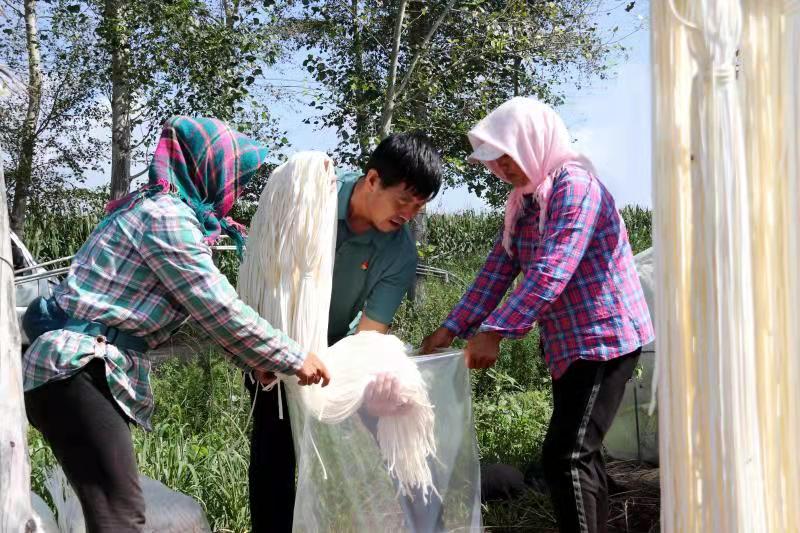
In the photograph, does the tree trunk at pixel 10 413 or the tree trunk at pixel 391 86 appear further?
the tree trunk at pixel 391 86

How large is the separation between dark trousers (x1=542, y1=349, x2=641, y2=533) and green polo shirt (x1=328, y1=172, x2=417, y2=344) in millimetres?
667

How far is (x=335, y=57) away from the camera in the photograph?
7.33 metres

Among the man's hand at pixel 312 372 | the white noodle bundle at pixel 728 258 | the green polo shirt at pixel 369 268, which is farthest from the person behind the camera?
the green polo shirt at pixel 369 268

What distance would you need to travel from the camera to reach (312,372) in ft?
7.68

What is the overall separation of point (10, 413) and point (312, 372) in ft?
3.06

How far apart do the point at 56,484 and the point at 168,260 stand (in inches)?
58.7

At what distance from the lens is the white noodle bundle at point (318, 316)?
2486mm

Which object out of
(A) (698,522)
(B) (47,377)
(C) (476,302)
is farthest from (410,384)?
(A) (698,522)

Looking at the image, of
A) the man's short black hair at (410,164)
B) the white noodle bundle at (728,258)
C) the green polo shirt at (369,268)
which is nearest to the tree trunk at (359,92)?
the green polo shirt at (369,268)

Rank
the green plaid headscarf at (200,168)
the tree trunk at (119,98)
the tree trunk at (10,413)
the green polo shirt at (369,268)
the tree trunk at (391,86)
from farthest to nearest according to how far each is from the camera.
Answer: the tree trunk at (119,98) < the tree trunk at (391,86) < the green polo shirt at (369,268) < the green plaid headscarf at (200,168) < the tree trunk at (10,413)

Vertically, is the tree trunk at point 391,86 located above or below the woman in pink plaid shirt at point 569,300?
above

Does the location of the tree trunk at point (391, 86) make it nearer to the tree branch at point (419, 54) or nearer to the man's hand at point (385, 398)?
the tree branch at point (419, 54)

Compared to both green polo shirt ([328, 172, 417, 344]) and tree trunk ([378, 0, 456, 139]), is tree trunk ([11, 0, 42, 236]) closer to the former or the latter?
tree trunk ([378, 0, 456, 139])

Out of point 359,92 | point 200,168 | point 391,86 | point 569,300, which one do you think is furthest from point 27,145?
point 569,300
